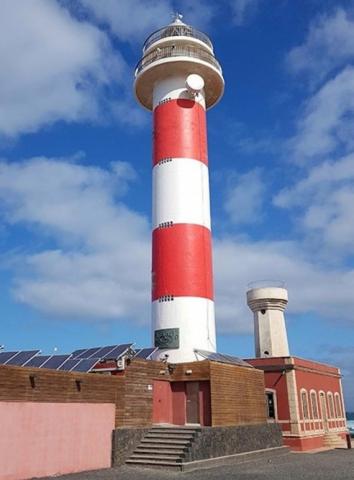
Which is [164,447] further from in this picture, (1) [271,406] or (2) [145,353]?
(1) [271,406]

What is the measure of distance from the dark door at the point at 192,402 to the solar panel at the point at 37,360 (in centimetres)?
632

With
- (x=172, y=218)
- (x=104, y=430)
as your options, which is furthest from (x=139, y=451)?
(x=172, y=218)

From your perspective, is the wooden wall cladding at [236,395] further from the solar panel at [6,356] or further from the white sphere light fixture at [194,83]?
the white sphere light fixture at [194,83]

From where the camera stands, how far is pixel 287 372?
1145 inches

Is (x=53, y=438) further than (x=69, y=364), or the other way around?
(x=69, y=364)

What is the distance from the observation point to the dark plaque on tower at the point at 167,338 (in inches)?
891

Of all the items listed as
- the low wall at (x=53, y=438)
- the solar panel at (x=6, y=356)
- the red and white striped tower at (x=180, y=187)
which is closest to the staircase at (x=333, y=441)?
the red and white striped tower at (x=180, y=187)

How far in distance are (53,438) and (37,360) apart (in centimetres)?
338

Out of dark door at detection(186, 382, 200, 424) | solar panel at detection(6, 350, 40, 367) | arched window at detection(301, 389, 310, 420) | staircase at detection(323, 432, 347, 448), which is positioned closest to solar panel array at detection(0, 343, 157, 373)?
solar panel at detection(6, 350, 40, 367)

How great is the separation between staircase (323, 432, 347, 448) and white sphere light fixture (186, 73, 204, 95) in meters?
22.1

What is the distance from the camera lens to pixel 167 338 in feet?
74.8

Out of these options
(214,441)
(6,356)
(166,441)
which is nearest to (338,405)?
(214,441)

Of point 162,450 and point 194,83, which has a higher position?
point 194,83

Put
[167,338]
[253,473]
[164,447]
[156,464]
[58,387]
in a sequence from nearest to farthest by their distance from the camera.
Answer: [58,387]
[253,473]
[156,464]
[164,447]
[167,338]
